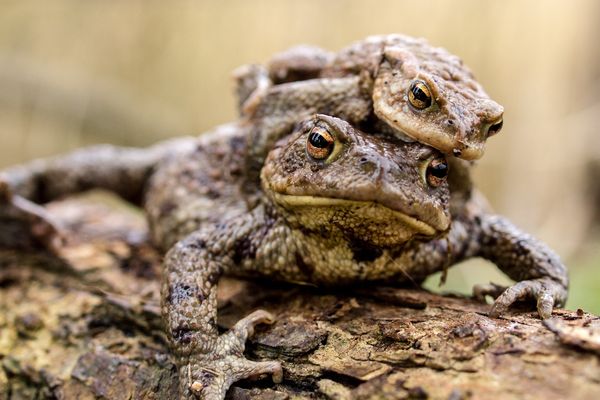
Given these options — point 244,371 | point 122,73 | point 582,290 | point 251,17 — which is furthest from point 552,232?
point 122,73

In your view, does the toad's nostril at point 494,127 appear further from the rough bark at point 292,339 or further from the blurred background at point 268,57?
the blurred background at point 268,57

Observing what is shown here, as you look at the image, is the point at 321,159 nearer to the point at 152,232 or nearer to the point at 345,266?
the point at 345,266

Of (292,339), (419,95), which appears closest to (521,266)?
(419,95)

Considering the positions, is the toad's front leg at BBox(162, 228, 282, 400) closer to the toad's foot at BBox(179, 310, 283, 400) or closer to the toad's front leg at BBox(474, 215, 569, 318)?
the toad's foot at BBox(179, 310, 283, 400)

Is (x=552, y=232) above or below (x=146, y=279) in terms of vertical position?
above

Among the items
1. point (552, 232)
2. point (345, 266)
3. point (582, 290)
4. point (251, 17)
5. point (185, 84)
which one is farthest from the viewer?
point (185, 84)

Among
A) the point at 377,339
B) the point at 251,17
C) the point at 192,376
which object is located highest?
the point at 251,17

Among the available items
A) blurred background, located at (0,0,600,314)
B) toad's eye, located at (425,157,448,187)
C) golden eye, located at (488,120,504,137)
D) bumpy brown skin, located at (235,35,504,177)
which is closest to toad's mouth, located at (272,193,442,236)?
toad's eye, located at (425,157,448,187)
